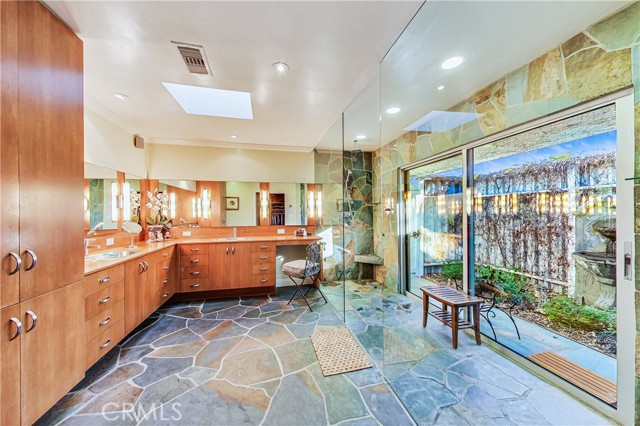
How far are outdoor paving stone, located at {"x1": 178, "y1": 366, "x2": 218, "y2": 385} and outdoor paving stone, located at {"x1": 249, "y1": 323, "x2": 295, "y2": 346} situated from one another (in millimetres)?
589

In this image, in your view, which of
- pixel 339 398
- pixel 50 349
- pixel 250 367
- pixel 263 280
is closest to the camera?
pixel 50 349

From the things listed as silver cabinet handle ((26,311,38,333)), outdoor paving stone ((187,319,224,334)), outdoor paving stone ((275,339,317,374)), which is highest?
silver cabinet handle ((26,311,38,333))

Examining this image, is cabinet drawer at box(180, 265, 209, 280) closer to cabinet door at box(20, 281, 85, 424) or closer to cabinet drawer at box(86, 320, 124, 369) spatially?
cabinet drawer at box(86, 320, 124, 369)

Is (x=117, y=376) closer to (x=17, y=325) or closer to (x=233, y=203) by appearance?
(x=17, y=325)

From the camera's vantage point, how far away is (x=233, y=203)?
4.26 meters

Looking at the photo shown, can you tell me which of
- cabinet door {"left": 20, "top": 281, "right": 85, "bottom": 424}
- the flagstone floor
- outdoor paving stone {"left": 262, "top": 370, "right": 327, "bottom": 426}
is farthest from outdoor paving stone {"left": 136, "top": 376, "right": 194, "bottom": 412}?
outdoor paving stone {"left": 262, "top": 370, "right": 327, "bottom": 426}

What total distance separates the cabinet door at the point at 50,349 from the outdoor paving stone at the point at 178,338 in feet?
2.65

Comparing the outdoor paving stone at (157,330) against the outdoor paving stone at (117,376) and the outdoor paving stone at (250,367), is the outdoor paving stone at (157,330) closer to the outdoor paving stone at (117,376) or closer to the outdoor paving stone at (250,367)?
the outdoor paving stone at (117,376)

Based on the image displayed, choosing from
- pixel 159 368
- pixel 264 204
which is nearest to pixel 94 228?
pixel 159 368

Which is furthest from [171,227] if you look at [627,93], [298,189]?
[627,93]

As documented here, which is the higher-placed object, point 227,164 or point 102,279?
point 227,164

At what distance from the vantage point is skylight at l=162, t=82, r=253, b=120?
265cm

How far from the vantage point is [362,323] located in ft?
9.45

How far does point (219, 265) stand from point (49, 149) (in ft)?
8.32
